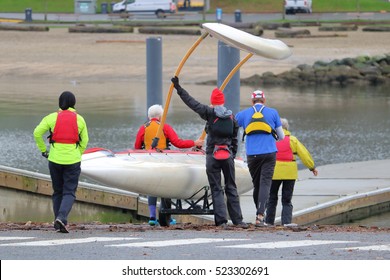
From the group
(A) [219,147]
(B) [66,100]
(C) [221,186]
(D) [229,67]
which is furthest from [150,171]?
(D) [229,67]

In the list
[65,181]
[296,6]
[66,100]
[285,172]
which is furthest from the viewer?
[296,6]

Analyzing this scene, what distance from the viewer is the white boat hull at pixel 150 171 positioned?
1398 cm

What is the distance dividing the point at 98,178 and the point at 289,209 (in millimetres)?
2395

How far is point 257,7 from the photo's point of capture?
8000 centimetres

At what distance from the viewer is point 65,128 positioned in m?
12.6

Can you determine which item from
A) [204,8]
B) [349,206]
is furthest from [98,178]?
[204,8]

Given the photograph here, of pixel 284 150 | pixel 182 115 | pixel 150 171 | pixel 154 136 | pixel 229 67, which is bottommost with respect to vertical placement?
pixel 182 115

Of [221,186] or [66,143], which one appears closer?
[66,143]

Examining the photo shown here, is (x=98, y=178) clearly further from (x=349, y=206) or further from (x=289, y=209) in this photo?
(x=349, y=206)

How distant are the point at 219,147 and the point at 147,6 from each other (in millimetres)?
63870

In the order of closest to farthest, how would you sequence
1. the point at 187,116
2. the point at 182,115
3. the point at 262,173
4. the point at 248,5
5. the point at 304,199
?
1. the point at 262,173
2. the point at 304,199
3. the point at 187,116
4. the point at 182,115
5. the point at 248,5

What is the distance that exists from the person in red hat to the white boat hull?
0.79 m

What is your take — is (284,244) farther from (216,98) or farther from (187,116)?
(187,116)

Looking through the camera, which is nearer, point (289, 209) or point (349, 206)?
point (289, 209)
